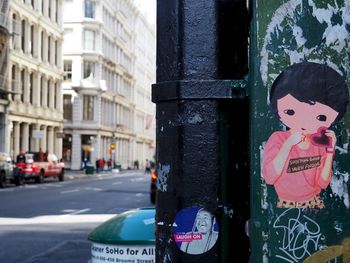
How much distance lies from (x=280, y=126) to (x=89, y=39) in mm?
73437

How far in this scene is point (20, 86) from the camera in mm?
48000

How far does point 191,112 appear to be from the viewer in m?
2.51

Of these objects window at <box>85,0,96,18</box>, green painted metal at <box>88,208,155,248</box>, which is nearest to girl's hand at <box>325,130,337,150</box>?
green painted metal at <box>88,208,155,248</box>

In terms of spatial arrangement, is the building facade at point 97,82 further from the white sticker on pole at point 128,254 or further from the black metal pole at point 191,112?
the black metal pole at point 191,112

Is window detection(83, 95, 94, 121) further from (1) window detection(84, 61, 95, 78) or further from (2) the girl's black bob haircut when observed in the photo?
(2) the girl's black bob haircut

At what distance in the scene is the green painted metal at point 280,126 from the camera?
7.72ft

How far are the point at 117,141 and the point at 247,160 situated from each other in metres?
85.8

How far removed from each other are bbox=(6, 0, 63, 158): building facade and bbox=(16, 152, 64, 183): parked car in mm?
5979

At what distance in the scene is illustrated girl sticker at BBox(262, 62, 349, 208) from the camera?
2359 mm

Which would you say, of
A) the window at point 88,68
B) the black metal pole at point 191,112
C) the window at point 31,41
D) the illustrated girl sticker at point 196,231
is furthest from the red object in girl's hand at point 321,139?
the window at point 88,68

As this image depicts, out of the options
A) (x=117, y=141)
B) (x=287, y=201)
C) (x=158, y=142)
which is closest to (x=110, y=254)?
(x=158, y=142)

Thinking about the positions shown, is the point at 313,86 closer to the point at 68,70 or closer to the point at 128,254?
the point at 128,254

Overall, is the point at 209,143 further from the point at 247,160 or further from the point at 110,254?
the point at 110,254

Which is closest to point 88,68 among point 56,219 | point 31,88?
point 31,88
